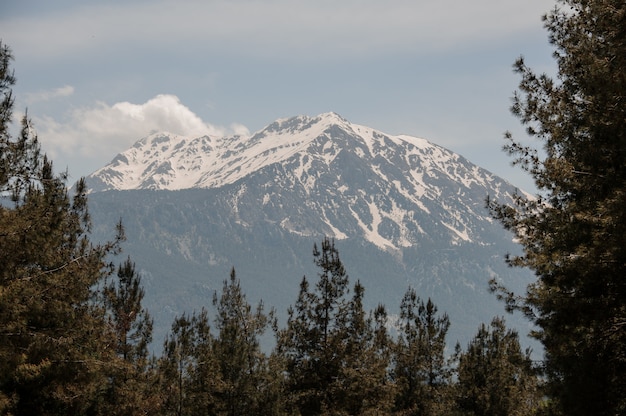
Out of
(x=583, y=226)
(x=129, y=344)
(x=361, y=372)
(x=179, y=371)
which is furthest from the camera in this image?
(x=179, y=371)

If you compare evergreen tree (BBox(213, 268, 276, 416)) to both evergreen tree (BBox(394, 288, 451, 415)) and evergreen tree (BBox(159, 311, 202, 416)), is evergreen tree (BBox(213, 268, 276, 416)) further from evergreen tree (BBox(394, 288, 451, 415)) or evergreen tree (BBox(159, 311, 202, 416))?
evergreen tree (BBox(394, 288, 451, 415))

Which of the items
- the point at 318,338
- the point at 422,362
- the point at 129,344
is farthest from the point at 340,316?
the point at 422,362

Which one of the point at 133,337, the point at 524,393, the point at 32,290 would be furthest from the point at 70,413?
the point at 524,393

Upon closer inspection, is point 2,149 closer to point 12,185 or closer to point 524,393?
point 12,185

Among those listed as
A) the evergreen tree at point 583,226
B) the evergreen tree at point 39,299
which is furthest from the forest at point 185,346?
the evergreen tree at point 583,226

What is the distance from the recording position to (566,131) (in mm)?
16344

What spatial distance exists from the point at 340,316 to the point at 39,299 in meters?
16.0

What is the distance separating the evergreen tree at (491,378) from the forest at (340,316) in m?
0.11

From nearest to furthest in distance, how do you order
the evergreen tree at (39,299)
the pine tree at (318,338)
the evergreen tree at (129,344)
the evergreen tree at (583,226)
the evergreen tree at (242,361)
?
1. the evergreen tree at (583,226)
2. the evergreen tree at (39,299)
3. the evergreen tree at (129,344)
4. the pine tree at (318,338)
5. the evergreen tree at (242,361)

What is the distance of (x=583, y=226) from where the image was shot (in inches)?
525

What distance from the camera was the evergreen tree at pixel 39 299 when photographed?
15.9 meters

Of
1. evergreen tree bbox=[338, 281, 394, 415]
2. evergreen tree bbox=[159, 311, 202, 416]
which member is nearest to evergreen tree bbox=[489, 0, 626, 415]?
evergreen tree bbox=[338, 281, 394, 415]

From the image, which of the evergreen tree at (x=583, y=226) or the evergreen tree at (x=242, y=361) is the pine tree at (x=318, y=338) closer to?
the evergreen tree at (x=242, y=361)

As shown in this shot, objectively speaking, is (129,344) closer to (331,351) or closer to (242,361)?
(242,361)
